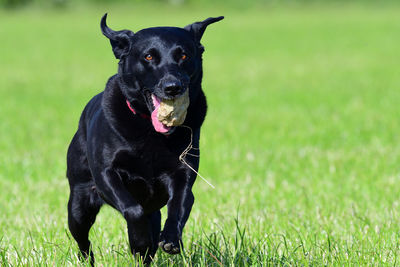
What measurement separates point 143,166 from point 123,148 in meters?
0.15

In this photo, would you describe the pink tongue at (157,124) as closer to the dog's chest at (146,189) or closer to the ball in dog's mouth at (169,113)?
the ball in dog's mouth at (169,113)

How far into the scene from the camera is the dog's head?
3.71 meters

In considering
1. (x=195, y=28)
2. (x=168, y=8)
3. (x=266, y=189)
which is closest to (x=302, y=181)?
(x=266, y=189)

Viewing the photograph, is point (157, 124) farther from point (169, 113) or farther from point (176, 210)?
point (176, 210)

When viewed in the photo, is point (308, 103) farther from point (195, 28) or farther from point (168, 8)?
point (168, 8)

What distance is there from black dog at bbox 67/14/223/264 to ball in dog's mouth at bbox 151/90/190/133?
0.05 ft

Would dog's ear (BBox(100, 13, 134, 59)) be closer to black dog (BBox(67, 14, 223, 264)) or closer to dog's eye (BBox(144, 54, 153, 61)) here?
black dog (BBox(67, 14, 223, 264))

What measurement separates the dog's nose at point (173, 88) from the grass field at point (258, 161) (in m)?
0.76

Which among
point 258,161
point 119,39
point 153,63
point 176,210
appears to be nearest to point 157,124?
point 153,63

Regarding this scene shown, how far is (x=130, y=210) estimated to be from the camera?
140 inches

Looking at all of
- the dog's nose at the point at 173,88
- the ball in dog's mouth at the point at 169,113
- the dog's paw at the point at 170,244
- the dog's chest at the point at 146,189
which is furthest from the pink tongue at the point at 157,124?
the dog's paw at the point at 170,244

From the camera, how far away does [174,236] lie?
11.3 ft

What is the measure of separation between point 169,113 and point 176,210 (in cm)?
52

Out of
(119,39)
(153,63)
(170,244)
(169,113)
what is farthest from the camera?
(119,39)
